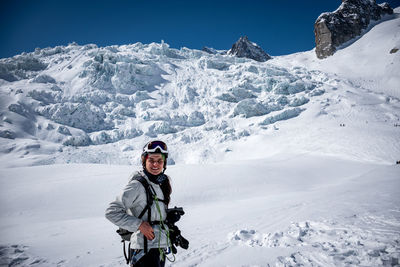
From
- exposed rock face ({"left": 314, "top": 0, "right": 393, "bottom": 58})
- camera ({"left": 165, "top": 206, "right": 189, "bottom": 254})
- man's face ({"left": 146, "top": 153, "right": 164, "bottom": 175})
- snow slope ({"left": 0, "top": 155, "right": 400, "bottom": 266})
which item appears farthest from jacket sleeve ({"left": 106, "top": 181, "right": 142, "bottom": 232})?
exposed rock face ({"left": 314, "top": 0, "right": 393, "bottom": 58})

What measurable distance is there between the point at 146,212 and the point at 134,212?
13 centimetres

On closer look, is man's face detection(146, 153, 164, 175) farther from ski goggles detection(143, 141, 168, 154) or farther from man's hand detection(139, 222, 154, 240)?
man's hand detection(139, 222, 154, 240)

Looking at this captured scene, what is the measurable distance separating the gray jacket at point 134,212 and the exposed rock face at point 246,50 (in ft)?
340

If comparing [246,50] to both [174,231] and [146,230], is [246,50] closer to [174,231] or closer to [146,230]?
[174,231]

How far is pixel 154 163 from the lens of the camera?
2338 mm

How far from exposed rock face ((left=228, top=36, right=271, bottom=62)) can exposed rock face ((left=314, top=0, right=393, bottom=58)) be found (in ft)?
88.7

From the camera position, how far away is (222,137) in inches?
1236

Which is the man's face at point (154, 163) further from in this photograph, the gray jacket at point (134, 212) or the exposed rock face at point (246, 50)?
the exposed rock face at point (246, 50)

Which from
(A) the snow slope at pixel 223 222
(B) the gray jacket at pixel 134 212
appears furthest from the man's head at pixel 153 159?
(A) the snow slope at pixel 223 222

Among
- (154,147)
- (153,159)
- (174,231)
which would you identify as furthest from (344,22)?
(174,231)

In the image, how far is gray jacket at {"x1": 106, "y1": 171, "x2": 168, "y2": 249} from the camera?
1989 mm

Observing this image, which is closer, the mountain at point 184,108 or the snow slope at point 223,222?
the snow slope at point 223,222

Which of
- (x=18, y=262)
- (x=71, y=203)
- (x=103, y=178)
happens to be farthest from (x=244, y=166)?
(x=18, y=262)

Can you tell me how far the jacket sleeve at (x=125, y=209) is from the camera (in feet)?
6.50
